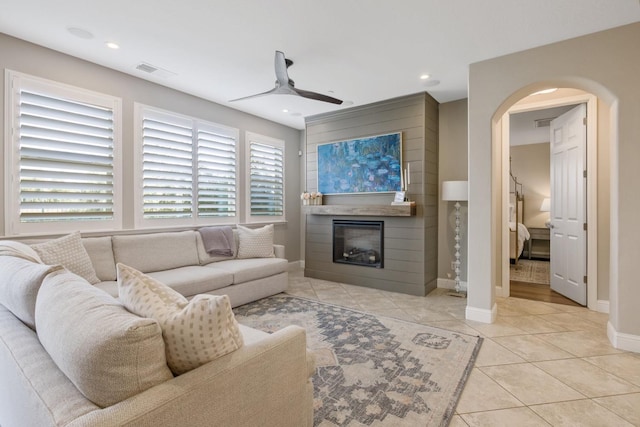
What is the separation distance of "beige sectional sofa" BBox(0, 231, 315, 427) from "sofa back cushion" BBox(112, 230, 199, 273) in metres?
1.77

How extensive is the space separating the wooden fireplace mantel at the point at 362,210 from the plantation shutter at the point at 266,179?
740mm

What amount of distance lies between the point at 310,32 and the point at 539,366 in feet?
11.0

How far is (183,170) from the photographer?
4.35 m

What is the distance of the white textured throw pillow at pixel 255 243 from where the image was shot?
4523mm

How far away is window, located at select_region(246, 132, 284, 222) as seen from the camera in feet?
17.7

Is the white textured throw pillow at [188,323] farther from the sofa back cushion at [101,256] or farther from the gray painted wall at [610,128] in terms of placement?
the gray painted wall at [610,128]

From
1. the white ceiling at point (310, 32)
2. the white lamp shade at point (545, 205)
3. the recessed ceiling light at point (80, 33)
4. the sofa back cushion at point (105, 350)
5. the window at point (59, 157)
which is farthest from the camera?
the white lamp shade at point (545, 205)

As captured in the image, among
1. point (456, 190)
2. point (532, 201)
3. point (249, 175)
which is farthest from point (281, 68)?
point (532, 201)

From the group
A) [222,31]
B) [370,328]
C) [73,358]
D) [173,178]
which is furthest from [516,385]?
[173,178]

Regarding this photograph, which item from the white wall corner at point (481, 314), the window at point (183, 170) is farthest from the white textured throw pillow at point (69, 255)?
the white wall corner at point (481, 314)

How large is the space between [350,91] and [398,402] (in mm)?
3685

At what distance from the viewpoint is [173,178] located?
13.9 feet

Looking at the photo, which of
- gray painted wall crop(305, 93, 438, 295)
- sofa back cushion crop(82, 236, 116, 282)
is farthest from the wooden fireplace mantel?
sofa back cushion crop(82, 236, 116, 282)

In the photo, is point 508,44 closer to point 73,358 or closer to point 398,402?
point 398,402
